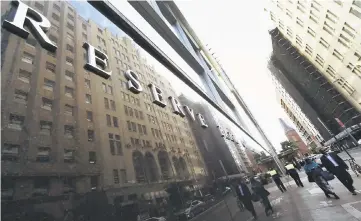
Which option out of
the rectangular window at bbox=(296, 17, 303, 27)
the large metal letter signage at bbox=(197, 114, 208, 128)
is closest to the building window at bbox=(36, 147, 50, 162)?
the large metal letter signage at bbox=(197, 114, 208, 128)

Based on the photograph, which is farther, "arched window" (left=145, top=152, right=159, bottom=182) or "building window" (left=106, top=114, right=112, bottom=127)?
"arched window" (left=145, top=152, right=159, bottom=182)

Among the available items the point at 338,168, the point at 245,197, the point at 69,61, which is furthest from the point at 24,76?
the point at 338,168

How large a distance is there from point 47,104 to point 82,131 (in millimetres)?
274

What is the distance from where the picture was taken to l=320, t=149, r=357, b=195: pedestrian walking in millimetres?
6215

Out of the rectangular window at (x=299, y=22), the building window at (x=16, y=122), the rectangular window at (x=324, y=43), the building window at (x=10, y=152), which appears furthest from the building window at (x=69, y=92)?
the rectangular window at (x=299, y=22)

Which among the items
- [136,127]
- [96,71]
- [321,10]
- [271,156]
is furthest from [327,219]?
[321,10]

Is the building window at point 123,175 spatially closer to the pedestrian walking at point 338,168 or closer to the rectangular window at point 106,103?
the rectangular window at point 106,103

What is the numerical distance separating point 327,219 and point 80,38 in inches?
189

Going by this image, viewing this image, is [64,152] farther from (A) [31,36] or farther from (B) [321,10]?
(B) [321,10]

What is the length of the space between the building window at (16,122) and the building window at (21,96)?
9 cm

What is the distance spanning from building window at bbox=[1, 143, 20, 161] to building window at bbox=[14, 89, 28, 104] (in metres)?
0.26

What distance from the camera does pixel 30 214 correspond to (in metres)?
1.05

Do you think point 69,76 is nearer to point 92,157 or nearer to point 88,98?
point 88,98

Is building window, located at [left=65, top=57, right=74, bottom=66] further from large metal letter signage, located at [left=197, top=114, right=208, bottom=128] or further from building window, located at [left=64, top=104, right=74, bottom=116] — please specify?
large metal letter signage, located at [left=197, top=114, right=208, bottom=128]
